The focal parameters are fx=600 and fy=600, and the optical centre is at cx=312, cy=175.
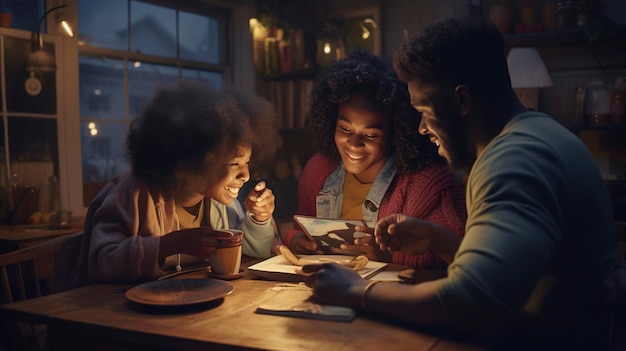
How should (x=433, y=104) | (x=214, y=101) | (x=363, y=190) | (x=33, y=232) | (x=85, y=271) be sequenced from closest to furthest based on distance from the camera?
(x=433, y=104), (x=85, y=271), (x=214, y=101), (x=363, y=190), (x=33, y=232)

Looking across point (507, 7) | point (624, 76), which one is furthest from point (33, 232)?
point (624, 76)

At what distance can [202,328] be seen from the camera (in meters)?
1.21

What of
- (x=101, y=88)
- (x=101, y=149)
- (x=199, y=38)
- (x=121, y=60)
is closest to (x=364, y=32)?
(x=199, y=38)

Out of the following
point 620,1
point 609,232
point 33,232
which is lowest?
point 33,232

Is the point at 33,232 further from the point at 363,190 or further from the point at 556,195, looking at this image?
Answer: the point at 556,195

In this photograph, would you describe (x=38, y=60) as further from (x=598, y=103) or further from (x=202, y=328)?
(x=598, y=103)

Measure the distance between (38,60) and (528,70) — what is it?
2883 mm

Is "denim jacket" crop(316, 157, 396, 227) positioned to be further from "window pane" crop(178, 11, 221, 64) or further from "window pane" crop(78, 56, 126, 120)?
"window pane" crop(178, 11, 221, 64)

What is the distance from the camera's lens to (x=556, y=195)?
1.08 metres

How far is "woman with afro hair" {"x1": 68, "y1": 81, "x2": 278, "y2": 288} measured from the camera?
1617 millimetres

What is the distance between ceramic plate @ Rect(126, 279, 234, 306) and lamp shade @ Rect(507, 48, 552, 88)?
270 cm

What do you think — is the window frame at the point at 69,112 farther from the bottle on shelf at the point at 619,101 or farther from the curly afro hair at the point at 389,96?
the bottle on shelf at the point at 619,101

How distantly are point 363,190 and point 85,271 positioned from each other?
1083mm

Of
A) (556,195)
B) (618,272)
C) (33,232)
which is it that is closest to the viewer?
(556,195)
